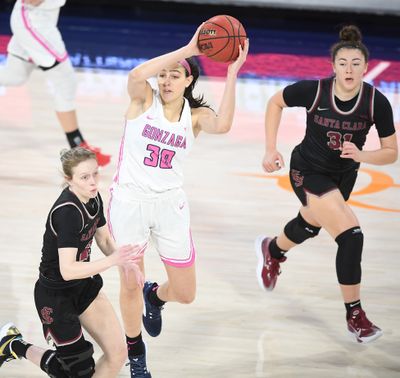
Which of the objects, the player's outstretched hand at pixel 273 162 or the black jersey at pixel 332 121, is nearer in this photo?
the black jersey at pixel 332 121

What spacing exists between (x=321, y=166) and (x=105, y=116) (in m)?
4.52

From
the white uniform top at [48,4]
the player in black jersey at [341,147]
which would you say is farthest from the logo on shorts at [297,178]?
the white uniform top at [48,4]

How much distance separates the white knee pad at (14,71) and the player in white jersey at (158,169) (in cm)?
372

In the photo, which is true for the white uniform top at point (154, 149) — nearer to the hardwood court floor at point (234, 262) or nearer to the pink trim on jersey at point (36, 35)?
the hardwood court floor at point (234, 262)

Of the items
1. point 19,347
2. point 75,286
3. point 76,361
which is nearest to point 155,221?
point 75,286

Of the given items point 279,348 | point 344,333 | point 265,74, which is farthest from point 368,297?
point 265,74

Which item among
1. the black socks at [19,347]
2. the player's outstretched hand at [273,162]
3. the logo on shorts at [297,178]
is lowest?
the black socks at [19,347]

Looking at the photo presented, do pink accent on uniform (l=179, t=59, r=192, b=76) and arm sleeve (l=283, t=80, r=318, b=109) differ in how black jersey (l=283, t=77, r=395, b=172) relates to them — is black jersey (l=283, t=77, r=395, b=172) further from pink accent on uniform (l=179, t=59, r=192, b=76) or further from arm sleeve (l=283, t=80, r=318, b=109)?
pink accent on uniform (l=179, t=59, r=192, b=76)

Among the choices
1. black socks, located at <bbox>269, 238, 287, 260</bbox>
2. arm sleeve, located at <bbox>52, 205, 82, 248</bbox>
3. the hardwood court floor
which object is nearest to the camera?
arm sleeve, located at <bbox>52, 205, 82, 248</bbox>

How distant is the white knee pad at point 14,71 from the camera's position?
8.36 m

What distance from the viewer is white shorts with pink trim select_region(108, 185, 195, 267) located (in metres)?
4.85

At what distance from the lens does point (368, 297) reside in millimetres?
6117

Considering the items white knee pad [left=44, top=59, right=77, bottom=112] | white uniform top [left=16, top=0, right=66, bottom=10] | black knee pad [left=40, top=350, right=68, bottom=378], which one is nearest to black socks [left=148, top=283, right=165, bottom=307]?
black knee pad [left=40, top=350, right=68, bottom=378]

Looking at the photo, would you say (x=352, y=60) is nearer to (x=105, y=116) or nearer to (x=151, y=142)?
(x=151, y=142)
